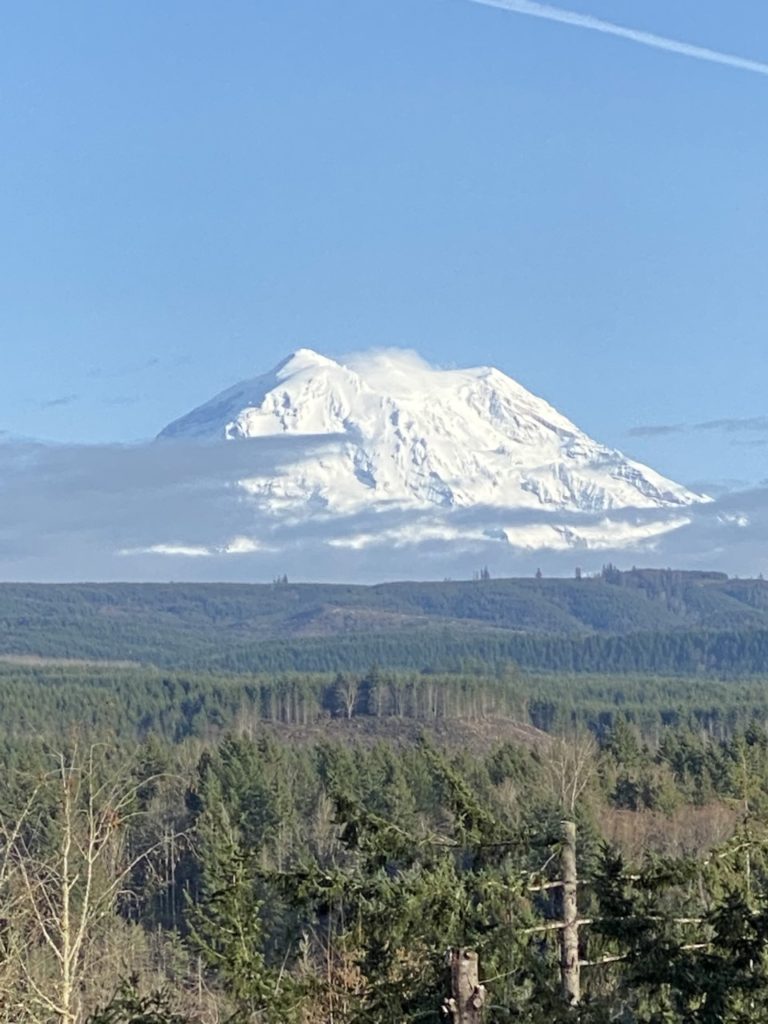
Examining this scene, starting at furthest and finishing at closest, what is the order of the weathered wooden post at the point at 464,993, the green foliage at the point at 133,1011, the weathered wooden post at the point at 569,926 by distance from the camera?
the green foliage at the point at 133,1011 → the weathered wooden post at the point at 569,926 → the weathered wooden post at the point at 464,993

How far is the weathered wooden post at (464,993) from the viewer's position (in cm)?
830

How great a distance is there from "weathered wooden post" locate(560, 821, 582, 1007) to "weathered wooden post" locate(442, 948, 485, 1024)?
4892 mm

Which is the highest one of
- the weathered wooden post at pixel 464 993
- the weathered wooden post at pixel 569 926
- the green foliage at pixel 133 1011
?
the weathered wooden post at pixel 464 993

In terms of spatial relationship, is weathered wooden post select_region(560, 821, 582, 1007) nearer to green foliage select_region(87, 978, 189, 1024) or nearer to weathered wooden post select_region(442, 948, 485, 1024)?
green foliage select_region(87, 978, 189, 1024)

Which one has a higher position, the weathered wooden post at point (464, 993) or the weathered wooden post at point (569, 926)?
the weathered wooden post at point (464, 993)

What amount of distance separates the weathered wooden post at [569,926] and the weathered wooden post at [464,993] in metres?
4.89

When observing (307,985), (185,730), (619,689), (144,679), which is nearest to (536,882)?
(307,985)

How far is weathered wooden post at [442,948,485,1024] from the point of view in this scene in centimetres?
830

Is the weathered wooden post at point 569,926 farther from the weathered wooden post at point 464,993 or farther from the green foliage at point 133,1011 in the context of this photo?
the weathered wooden post at point 464,993

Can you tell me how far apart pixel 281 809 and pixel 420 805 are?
591 centimetres

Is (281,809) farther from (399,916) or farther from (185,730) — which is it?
(185,730)

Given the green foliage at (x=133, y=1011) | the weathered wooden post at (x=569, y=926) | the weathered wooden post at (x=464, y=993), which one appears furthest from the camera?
the green foliage at (x=133, y=1011)

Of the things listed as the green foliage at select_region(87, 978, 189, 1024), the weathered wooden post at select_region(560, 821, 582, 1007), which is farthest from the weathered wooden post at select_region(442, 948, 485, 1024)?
the green foliage at select_region(87, 978, 189, 1024)

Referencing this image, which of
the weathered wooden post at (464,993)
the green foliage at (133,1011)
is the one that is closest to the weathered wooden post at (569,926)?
the green foliage at (133,1011)
